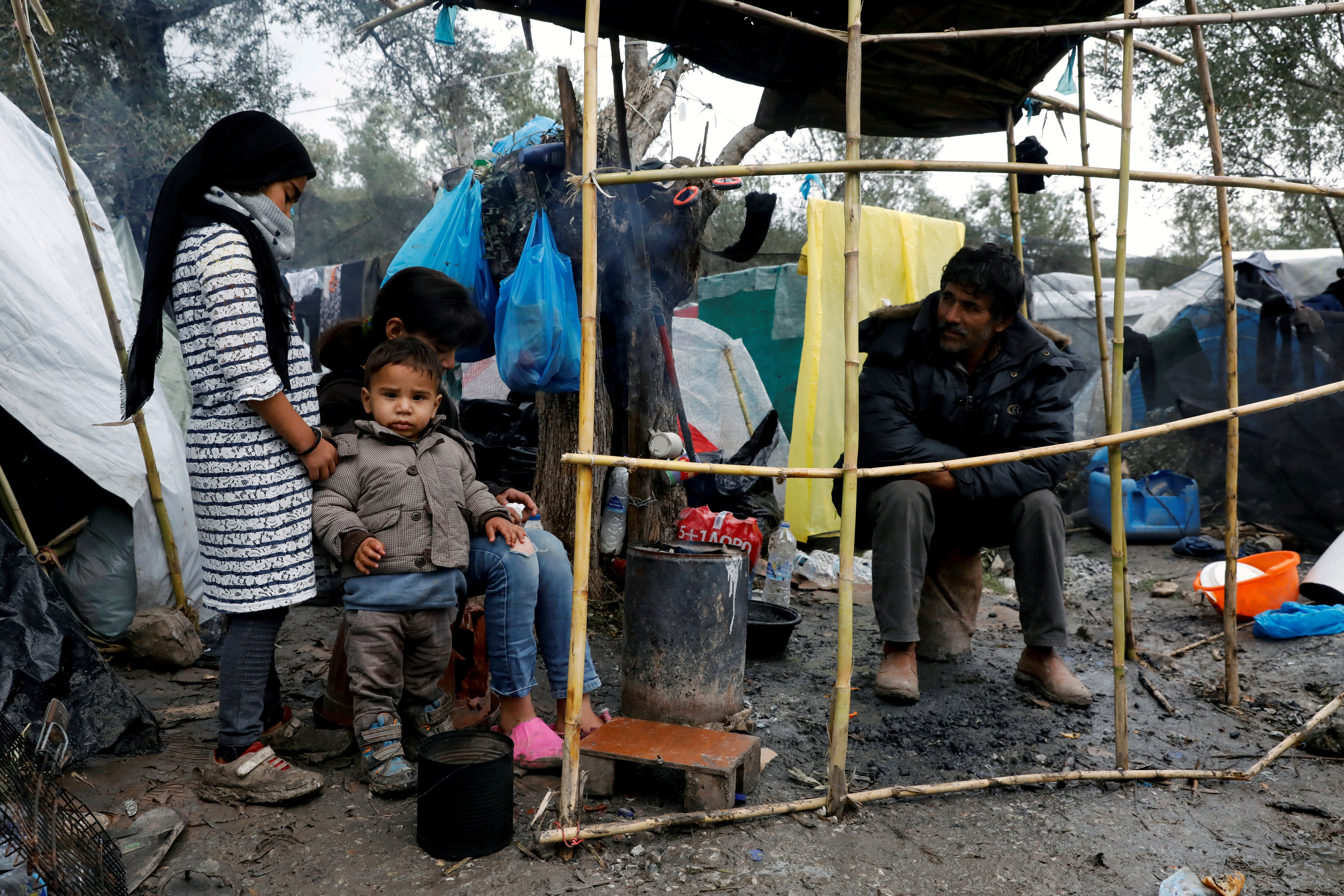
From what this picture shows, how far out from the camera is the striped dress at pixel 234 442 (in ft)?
6.91

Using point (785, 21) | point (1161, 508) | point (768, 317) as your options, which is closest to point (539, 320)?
point (785, 21)

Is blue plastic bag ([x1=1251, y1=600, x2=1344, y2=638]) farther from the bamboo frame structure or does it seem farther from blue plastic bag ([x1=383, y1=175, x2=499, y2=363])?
blue plastic bag ([x1=383, y1=175, x2=499, y2=363])

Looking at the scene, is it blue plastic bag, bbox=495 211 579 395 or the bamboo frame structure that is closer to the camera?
the bamboo frame structure

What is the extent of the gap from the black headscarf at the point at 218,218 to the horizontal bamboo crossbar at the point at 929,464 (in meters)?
0.92

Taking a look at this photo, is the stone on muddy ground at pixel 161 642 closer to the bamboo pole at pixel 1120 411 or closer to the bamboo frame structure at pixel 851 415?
the bamboo frame structure at pixel 851 415

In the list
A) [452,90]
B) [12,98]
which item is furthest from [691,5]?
[452,90]

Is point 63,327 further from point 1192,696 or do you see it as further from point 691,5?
point 1192,696

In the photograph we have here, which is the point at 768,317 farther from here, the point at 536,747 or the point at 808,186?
the point at 536,747

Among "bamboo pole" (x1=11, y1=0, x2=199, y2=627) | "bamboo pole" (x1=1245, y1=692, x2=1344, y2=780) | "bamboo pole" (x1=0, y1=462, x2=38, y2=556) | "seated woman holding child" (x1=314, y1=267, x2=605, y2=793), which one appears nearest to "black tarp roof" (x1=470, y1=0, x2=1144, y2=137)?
"seated woman holding child" (x1=314, y1=267, x2=605, y2=793)

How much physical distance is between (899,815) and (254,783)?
175 centimetres

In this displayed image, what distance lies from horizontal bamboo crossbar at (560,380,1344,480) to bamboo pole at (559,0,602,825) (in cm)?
10

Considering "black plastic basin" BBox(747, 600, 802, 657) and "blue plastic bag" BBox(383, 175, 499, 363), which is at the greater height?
"blue plastic bag" BBox(383, 175, 499, 363)

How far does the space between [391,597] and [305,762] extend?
0.64 meters

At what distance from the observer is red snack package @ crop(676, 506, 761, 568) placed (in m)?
4.43
